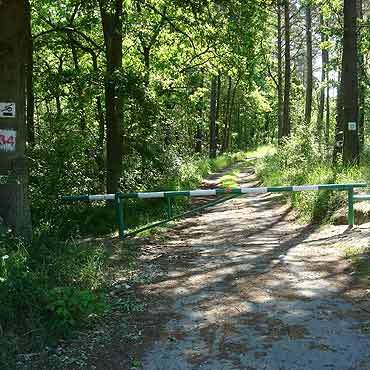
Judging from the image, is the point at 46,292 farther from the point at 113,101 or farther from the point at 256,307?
the point at 113,101

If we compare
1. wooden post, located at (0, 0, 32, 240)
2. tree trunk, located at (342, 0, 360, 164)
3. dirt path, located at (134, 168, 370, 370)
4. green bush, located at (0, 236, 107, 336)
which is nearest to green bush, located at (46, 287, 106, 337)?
green bush, located at (0, 236, 107, 336)

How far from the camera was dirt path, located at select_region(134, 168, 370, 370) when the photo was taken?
4.36 metres

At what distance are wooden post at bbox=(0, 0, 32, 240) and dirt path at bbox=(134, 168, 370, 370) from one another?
225cm

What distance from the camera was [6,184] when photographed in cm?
699

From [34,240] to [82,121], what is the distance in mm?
8572

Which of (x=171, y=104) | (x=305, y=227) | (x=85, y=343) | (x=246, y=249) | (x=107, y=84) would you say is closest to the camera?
(x=85, y=343)

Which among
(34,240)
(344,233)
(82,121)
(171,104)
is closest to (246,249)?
(344,233)

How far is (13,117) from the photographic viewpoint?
696 centimetres

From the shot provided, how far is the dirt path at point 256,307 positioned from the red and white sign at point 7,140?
2.79 meters

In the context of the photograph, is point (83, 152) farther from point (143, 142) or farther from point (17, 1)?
point (17, 1)

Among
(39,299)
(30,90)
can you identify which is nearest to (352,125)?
(30,90)

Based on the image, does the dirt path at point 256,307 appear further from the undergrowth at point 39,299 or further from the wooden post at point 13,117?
the wooden post at point 13,117

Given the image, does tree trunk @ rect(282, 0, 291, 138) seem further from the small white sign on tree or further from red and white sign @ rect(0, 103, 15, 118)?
red and white sign @ rect(0, 103, 15, 118)

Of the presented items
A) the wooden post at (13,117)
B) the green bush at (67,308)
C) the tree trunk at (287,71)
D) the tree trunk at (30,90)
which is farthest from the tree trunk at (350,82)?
the green bush at (67,308)
